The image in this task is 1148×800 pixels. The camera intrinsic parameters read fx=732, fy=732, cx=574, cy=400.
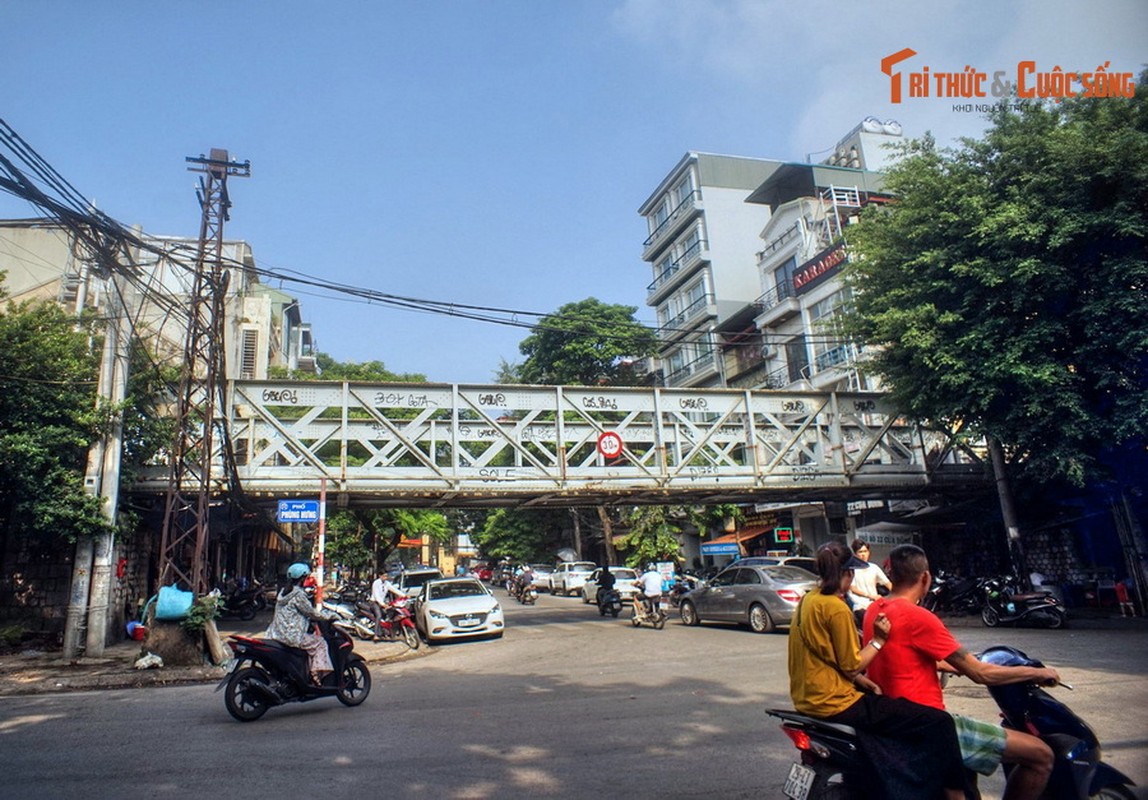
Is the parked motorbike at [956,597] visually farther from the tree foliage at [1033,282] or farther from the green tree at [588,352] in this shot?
the green tree at [588,352]

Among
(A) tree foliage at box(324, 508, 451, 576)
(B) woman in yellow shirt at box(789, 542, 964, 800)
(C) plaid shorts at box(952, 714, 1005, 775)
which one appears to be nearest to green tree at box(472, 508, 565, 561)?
(A) tree foliage at box(324, 508, 451, 576)

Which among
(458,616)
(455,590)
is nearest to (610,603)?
(455,590)

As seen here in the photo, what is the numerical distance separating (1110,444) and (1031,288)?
3.02 m

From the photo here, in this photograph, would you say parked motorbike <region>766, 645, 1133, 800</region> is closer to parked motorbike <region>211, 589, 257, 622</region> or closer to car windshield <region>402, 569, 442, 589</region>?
car windshield <region>402, 569, 442, 589</region>

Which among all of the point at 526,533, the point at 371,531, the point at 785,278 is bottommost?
the point at 371,531

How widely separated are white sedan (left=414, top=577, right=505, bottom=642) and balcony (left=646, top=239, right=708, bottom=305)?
27.2 m

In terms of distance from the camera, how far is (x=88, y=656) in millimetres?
12945

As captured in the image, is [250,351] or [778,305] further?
[250,351]

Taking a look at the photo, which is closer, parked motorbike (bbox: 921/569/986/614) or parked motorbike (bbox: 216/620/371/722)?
parked motorbike (bbox: 216/620/371/722)

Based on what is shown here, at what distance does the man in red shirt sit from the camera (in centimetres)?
327

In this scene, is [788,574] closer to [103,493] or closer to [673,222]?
[103,493]

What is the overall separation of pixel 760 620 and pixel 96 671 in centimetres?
1170

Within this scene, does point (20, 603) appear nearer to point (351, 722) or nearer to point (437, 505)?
point (437, 505)

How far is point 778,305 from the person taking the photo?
30391mm
